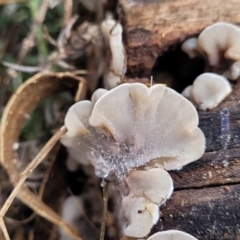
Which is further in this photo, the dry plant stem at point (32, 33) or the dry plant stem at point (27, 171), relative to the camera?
the dry plant stem at point (32, 33)

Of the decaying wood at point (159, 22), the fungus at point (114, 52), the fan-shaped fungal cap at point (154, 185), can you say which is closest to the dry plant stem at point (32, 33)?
the fungus at point (114, 52)

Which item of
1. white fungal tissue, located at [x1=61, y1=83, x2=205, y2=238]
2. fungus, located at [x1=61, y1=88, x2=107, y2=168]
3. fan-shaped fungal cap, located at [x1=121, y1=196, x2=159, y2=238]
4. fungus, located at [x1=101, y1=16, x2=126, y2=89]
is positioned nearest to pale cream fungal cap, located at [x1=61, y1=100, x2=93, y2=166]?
fungus, located at [x1=61, y1=88, x2=107, y2=168]

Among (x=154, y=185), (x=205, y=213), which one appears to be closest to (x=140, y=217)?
(x=154, y=185)

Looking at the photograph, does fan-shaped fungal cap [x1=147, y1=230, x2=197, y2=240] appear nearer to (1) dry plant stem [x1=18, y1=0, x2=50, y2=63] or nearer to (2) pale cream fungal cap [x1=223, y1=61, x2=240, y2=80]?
(2) pale cream fungal cap [x1=223, y1=61, x2=240, y2=80]

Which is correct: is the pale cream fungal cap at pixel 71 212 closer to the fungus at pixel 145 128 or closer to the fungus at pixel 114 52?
the fungus at pixel 145 128

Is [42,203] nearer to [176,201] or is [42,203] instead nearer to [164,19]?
[176,201]

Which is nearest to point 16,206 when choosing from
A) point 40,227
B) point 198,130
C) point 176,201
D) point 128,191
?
point 40,227
